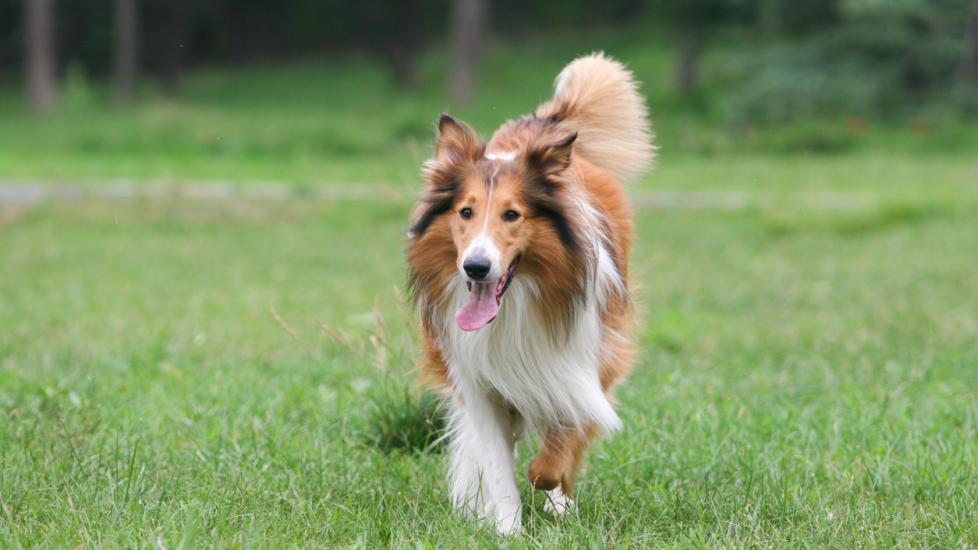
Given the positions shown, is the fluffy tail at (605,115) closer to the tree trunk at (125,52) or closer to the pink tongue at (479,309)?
the pink tongue at (479,309)

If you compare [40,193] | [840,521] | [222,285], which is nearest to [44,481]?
[840,521]

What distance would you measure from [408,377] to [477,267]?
1630 mm

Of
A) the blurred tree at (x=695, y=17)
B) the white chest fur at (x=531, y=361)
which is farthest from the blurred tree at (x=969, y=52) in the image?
the white chest fur at (x=531, y=361)

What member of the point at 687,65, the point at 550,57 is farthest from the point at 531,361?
the point at 550,57

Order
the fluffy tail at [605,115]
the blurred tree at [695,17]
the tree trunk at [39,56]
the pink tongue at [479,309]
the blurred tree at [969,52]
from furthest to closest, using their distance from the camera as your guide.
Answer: the tree trunk at [39,56] → the blurred tree at [695,17] → the blurred tree at [969,52] → the fluffy tail at [605,115] → the pink tongue at [479,309]

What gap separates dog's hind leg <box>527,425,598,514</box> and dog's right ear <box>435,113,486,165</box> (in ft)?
3.36

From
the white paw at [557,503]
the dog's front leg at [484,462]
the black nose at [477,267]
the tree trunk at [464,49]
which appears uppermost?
the black nose at [477,267]

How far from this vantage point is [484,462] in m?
4.19

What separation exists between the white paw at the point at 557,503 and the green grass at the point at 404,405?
5cm

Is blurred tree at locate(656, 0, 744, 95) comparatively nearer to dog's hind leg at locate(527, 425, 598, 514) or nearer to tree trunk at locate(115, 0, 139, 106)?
tree trunk at locate(115, 0, 139, 106)

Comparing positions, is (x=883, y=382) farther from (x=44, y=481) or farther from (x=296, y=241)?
(x=296, y=241)

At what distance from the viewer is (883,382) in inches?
248

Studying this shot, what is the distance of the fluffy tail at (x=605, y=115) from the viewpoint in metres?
5.43

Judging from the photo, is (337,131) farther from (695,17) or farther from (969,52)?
(969,52)
